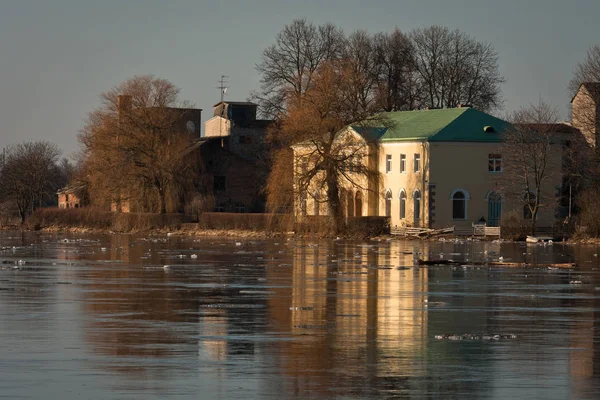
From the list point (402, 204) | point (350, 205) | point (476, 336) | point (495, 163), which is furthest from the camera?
point (350, 205)

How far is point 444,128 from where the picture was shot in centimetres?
9069

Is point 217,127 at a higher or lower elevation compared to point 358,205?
higher

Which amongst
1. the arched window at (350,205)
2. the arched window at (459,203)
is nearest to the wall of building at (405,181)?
the arched window at (459,203)

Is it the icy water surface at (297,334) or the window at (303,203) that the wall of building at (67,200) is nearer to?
the window at (303,203)

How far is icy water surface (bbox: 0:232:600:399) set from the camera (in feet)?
53.6

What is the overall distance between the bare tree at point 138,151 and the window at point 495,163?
24.5 meters

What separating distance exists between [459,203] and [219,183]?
28259mm

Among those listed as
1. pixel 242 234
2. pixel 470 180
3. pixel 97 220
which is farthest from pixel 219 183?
pixel 470 180

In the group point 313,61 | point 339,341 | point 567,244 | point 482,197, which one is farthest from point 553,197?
point 339,341

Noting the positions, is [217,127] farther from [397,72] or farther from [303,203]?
[303,203]

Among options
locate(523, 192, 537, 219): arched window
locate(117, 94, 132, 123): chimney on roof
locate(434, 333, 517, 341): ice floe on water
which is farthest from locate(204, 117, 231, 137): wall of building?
locate(434, 333, 517, 341): ice floe on water

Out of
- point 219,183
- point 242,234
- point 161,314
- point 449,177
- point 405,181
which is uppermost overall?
point 219,183

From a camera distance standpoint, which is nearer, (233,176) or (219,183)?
(219,183)

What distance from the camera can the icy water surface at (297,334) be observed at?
16.3 m
